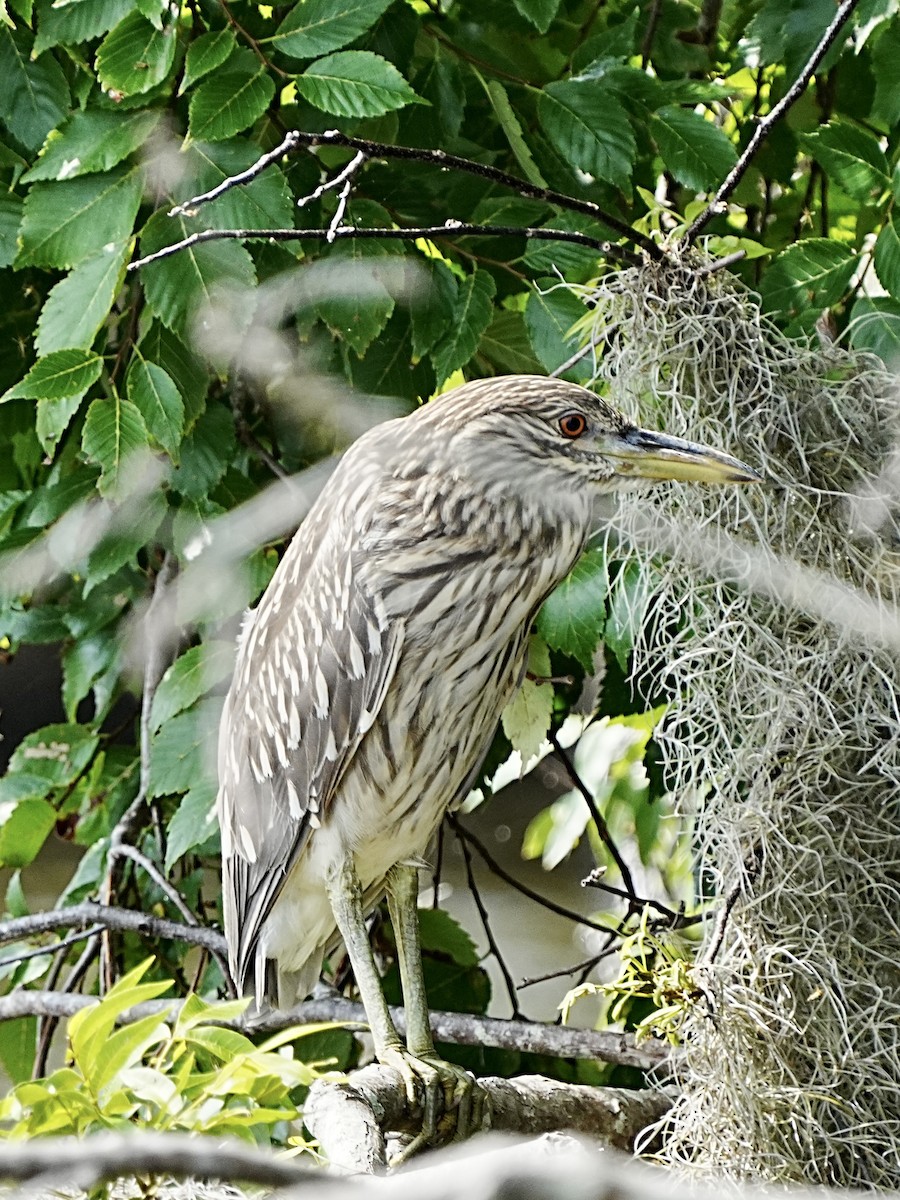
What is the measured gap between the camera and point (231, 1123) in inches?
27.0

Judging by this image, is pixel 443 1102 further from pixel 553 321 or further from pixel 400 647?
pixel 553 321

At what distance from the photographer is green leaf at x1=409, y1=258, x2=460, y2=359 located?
1.17 meters

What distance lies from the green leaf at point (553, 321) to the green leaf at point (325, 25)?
283 millimetres

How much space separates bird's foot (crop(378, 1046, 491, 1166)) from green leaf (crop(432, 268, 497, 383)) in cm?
58

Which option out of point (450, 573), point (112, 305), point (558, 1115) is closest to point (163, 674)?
point (112, 305)

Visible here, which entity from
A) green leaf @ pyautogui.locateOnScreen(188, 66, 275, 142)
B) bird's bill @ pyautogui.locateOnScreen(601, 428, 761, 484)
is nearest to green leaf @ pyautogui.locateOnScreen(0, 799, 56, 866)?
green leaf @ pyautogui.locateOnScreen(188, 66, 275, 142)

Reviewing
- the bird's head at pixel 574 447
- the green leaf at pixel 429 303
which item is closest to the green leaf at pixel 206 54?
→ the green leaf at pixel 429 303

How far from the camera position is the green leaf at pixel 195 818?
49.3 inches

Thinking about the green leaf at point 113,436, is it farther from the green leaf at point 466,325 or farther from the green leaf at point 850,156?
the green leaf at point 850,156

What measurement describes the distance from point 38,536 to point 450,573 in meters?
0.54

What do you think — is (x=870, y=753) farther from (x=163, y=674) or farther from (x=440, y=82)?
(x=440, y=82)

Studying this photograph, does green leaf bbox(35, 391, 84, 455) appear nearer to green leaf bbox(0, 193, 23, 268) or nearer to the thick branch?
green leaf bbox(0, 193, 23, 268)

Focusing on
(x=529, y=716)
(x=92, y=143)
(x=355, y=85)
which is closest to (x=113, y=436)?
(x=92, y=143)

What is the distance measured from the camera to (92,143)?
3.96 feet
